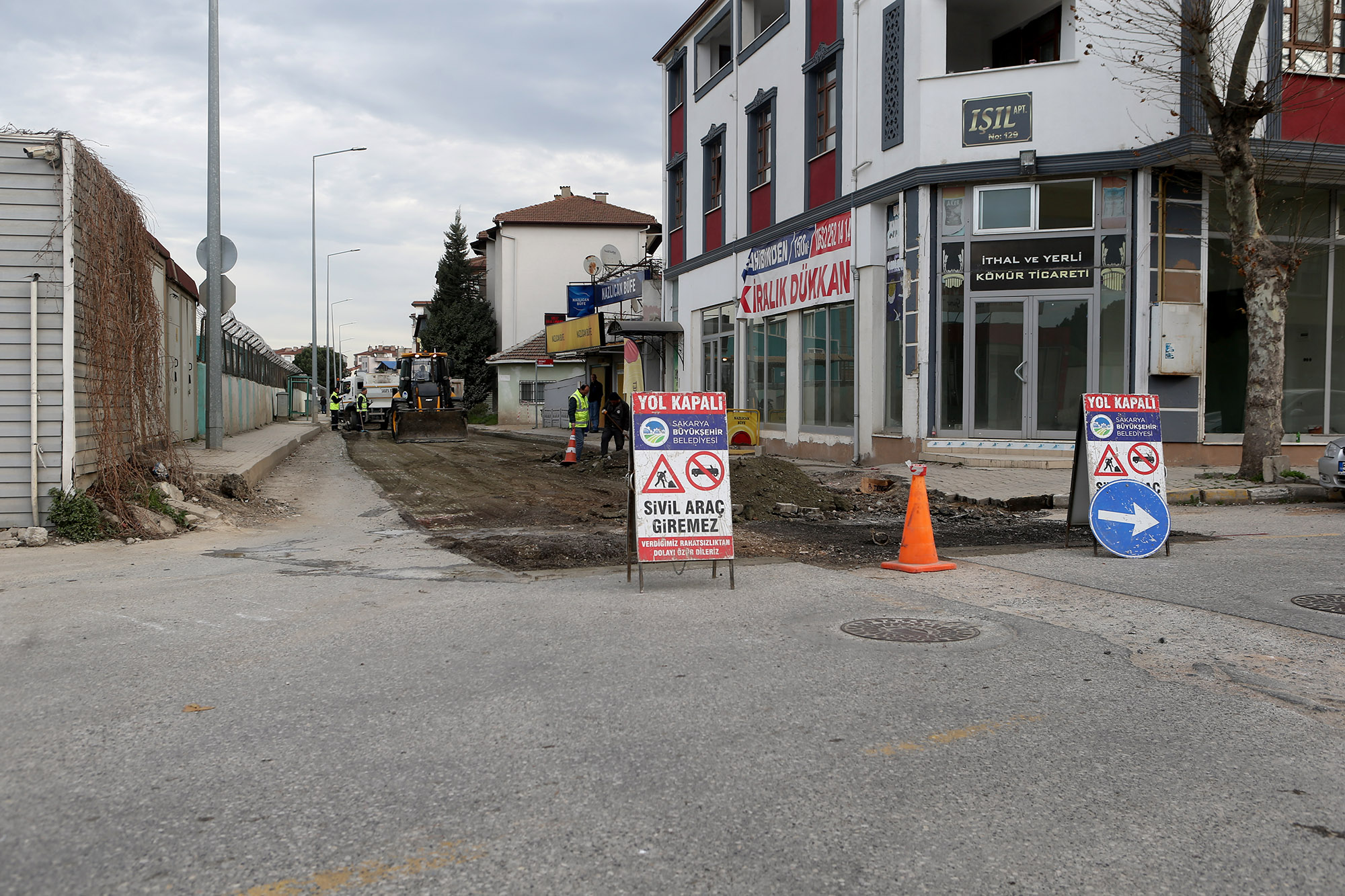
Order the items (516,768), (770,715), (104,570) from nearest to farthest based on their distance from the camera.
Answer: (516,768) < (770,715) < (104,570)

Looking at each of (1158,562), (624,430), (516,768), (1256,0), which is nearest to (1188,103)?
(1256,0)

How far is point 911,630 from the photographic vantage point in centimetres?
608

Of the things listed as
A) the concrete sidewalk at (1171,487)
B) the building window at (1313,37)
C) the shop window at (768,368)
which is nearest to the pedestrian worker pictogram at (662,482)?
the concrete sidewalk at (1171,487)

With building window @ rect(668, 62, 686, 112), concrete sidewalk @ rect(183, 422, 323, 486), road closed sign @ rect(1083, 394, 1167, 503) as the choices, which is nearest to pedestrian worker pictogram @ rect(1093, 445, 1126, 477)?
road closed sign @ rect(1083, 394, 1167, 503)

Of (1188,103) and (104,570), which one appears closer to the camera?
(104,570)

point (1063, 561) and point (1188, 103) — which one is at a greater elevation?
point (1188, 103)

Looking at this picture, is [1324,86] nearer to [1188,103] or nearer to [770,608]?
[1188,103]

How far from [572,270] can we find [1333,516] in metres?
52.9

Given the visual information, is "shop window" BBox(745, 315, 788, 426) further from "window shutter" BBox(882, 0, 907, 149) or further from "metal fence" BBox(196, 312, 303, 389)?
"metal fence" BBox(196, 312, 303, 389)

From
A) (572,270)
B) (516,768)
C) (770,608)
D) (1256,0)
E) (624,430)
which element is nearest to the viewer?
(516,768)

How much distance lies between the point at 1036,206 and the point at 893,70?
12.4 ft

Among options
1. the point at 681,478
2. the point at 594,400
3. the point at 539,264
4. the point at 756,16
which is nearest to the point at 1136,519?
the point at 681,478

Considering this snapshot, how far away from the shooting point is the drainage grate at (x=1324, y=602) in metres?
6.55

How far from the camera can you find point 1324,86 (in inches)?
659
